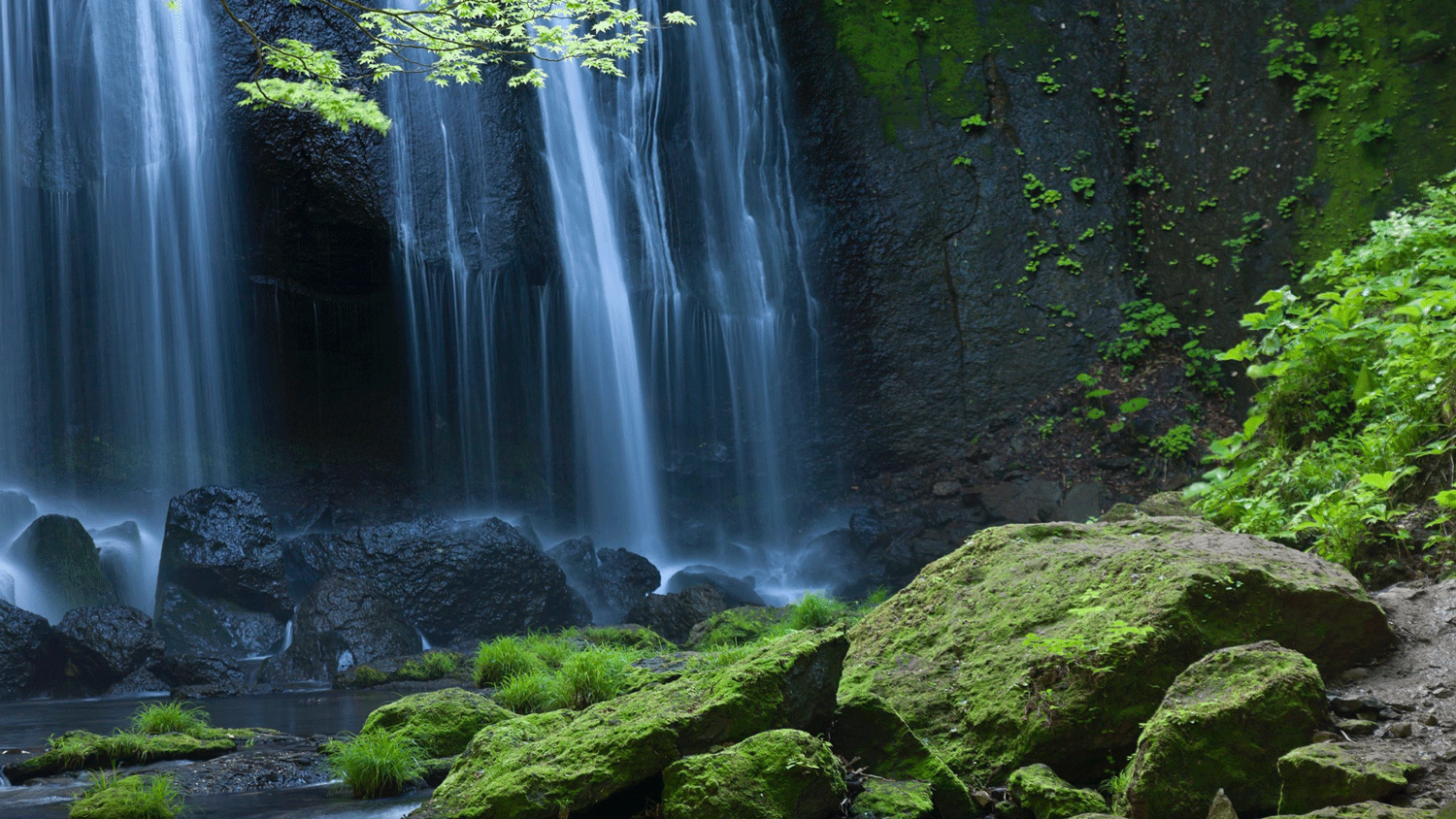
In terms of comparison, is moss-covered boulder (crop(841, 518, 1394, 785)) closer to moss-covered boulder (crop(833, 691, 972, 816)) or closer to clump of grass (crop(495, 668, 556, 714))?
moss-covered boulder (crop(833, 691, 972, 816))

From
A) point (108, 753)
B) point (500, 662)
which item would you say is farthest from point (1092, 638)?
point (500, 662)

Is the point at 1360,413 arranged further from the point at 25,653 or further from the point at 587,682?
the point at 25,653

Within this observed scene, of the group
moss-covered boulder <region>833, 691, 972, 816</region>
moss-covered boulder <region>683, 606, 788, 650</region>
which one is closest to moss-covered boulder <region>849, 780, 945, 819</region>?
moss-covered boulder <region>833, 691, 972, 816</region>

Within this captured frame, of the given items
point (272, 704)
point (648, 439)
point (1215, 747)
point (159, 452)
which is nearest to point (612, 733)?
point (1215, 747)

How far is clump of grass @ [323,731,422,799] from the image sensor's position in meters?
4.07

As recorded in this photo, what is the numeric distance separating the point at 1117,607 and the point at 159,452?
48.8 ft

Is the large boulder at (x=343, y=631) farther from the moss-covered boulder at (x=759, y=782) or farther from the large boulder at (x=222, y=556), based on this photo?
the moss-covered boulder at (x=759, y=782)

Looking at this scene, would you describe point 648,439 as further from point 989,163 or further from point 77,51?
point 77,51

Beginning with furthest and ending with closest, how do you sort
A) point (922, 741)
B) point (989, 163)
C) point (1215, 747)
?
point (989, 163)
point (922, 741)
point (1215, 747)

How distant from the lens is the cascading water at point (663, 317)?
15.6 meters

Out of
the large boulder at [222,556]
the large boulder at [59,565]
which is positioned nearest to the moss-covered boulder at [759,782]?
the large boulder at [222,556]

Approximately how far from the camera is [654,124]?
1609 centimetres

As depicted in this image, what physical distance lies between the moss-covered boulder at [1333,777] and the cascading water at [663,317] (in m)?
13.4

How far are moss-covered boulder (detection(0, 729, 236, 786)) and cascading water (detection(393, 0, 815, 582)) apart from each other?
1078cm
